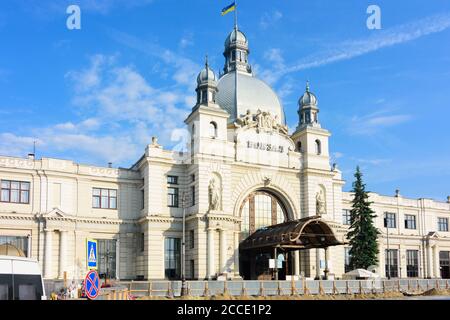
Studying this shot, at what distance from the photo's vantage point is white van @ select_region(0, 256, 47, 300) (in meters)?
9.82

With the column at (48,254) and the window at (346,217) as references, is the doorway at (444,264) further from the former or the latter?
the column at (48,254)

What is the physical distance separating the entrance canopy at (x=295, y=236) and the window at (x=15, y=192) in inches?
847

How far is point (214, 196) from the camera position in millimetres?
49469

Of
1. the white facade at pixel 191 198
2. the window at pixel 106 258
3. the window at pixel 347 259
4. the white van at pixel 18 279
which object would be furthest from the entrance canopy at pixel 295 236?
the white van at pixel 18 279

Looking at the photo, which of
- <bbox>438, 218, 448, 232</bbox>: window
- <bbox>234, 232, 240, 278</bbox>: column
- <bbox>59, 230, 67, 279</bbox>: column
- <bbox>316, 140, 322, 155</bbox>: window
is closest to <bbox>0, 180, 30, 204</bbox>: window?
<bbox>59, 230, 67, 279</bbox>: column

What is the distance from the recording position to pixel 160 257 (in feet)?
162

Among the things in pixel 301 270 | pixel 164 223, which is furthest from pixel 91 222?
pixel 301 270

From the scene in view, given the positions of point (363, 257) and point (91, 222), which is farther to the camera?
point (363, 257)

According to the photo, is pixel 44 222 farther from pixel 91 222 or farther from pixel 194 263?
pixel 194 263

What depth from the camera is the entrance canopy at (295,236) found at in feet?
149

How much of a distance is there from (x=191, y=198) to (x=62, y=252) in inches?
522

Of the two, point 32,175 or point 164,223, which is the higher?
point 32,175

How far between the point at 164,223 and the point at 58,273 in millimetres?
10843

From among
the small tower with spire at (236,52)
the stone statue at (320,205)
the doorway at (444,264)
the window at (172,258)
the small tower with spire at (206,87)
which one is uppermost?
the small tower with spire at (236,52)
